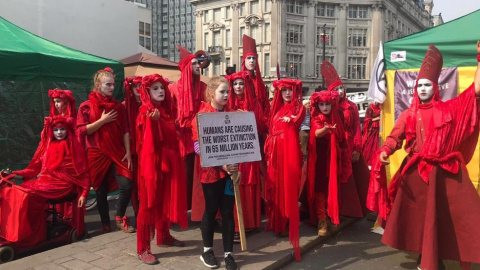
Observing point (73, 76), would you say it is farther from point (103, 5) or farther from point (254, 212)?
point (103, 5)

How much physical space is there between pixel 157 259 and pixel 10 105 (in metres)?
3.65

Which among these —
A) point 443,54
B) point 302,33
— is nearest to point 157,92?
point 443,54

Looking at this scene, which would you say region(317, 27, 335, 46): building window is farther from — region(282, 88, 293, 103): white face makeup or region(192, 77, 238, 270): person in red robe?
region(192, 77, 238, 270): person in red robe

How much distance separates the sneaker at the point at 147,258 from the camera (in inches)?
156

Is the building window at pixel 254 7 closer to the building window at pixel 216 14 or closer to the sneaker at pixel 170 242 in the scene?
the building window at pixel 216 14

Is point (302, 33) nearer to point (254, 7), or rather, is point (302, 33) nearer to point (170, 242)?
point (254, 7)

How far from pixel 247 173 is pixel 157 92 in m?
1.44

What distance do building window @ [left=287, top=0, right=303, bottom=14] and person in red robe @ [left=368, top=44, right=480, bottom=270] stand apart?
50.6m

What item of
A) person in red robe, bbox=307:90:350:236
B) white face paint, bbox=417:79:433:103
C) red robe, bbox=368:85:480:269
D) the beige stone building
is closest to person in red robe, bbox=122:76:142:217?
person in red robe, bbox=307:90:350:236

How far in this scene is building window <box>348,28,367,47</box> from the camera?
5475 cm

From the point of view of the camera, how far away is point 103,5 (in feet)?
44.9

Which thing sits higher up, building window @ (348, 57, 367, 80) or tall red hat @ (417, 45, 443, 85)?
building window @ (348, 57, 367, 80)

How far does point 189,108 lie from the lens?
16.6 feet

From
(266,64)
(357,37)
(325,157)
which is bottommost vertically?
(325,157)
